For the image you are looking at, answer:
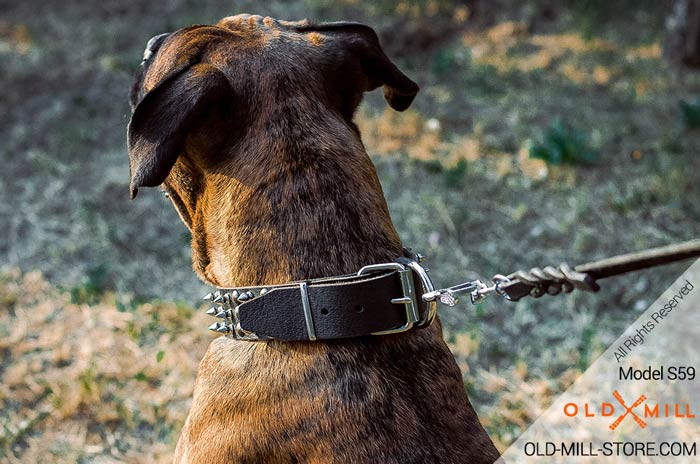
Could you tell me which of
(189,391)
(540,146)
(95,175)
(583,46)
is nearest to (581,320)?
(540,146)

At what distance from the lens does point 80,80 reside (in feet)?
24.1

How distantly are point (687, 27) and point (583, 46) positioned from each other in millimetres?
1085

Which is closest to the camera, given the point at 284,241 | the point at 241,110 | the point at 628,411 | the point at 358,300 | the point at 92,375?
the point at 358,300

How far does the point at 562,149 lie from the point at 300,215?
383 cm

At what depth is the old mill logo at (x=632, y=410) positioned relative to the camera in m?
3.43

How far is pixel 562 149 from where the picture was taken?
5.38 m

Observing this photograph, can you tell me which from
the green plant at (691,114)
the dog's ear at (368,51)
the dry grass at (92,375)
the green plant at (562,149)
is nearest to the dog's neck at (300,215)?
the dog's ear at (368,51)

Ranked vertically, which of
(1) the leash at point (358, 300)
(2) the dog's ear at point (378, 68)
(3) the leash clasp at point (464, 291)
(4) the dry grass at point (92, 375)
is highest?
(2) the dog's ear at point (378, 68)

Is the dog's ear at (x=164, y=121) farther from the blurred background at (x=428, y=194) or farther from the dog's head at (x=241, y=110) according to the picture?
the blurred background at (x=428, y=194)

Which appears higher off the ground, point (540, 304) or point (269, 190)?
point (269, 190)

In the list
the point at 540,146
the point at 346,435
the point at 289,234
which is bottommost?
the point at 540,146

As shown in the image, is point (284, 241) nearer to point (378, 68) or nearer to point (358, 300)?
point (358, 300)

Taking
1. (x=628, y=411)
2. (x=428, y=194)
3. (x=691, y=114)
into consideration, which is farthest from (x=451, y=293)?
(x=691, y=114)

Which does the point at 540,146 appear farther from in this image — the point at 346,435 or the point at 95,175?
the point at 346,435
